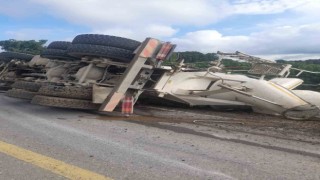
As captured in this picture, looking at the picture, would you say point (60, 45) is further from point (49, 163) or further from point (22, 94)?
point (49, 163)

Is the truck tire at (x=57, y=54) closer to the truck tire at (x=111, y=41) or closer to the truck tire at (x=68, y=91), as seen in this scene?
the truck tire at (x=111, y=41)

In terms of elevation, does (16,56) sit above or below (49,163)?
above

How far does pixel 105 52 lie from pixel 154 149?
→ 13.0 ft

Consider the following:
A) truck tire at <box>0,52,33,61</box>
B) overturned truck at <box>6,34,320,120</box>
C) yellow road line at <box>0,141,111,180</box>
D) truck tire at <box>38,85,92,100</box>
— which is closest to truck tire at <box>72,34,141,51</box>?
overturned truck at <box>6,34,320,120</box>

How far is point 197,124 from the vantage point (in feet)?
25.3

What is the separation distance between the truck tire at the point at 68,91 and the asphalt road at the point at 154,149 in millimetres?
486

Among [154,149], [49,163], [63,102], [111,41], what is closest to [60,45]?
[111,41]

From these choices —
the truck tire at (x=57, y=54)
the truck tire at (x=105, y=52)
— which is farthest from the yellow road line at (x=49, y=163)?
the truck tire at (x=57, y=54)

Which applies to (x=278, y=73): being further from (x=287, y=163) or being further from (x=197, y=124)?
(x=287, y=163)

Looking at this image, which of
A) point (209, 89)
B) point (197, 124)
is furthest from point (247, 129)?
point (209, 89)

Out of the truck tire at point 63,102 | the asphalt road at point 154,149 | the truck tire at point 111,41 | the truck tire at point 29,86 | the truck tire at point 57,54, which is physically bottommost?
the asphalt road at point 154,149

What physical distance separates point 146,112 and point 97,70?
4.70ft

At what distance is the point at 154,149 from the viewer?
5223mm

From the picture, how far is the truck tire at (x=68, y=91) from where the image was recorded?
8.25 metres
